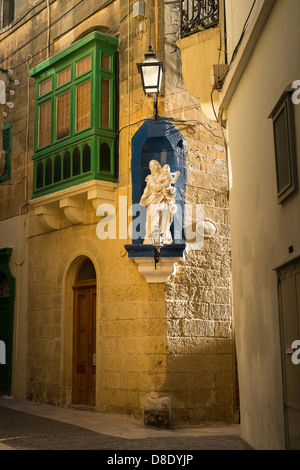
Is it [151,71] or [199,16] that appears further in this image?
[151,71]

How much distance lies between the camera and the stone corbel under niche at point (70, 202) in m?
11.7

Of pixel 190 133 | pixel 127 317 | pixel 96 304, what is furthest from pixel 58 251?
pixel 190 133

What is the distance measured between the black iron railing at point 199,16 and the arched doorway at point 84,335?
4.96 metres

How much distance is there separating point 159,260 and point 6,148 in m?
6.45

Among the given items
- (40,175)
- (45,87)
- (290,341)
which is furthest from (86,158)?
(290,341)

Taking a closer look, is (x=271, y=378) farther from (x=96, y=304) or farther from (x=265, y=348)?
(x=96, y=304)

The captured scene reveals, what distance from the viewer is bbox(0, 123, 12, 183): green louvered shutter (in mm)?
15328

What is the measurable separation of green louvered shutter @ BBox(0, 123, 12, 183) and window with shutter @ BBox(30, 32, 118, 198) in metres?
2.03

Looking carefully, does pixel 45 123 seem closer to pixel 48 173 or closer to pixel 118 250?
pixel 48 173

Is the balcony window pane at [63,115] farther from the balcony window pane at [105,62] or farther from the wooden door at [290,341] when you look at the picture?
the wooden door at [290,341]

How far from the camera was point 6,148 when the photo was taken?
1546cm

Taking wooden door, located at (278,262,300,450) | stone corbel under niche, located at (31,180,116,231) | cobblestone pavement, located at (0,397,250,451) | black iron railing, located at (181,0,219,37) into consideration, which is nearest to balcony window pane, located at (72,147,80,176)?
stone corbel under niche, located at (31,180,116,231)

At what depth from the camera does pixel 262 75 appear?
21.8 feet

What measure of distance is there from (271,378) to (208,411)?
482 centimetres
